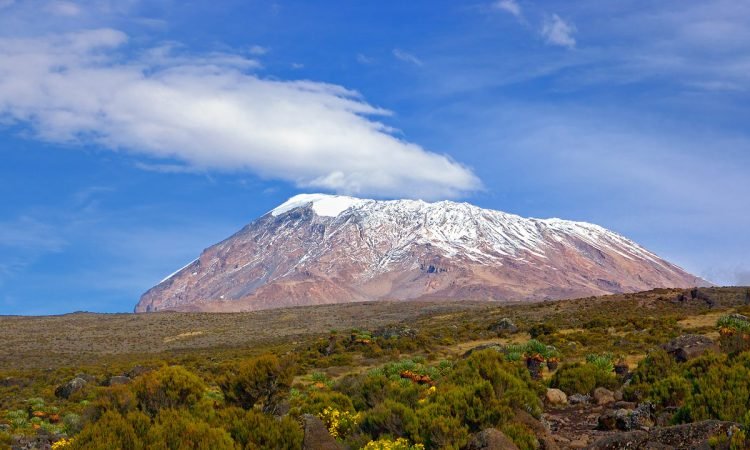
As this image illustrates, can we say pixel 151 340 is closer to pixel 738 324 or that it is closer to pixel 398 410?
pixel 738 324

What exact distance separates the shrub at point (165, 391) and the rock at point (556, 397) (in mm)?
8465

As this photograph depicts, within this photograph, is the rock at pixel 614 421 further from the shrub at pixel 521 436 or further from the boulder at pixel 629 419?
the shrub at pixel 521 436

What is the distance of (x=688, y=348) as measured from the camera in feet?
53.6

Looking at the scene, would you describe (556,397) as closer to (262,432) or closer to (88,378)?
(262,432)

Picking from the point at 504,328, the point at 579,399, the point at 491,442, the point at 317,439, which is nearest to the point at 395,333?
the point at 504,328

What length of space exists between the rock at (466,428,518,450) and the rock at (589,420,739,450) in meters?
1.38

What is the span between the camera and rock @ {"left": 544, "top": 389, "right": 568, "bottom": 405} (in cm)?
1524

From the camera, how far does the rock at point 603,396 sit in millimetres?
14742

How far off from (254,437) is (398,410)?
2.65 m

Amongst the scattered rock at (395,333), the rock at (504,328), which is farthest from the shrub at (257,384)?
the rock at (504,328)

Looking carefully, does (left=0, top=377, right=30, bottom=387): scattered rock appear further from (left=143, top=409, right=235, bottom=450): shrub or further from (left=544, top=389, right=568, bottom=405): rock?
(left=544, top=389, right=568, bottom=405): rock

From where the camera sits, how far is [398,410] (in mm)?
11320

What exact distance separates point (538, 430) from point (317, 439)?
3889 mm

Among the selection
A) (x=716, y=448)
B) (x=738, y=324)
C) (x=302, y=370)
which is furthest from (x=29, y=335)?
(x=716, y=448)
